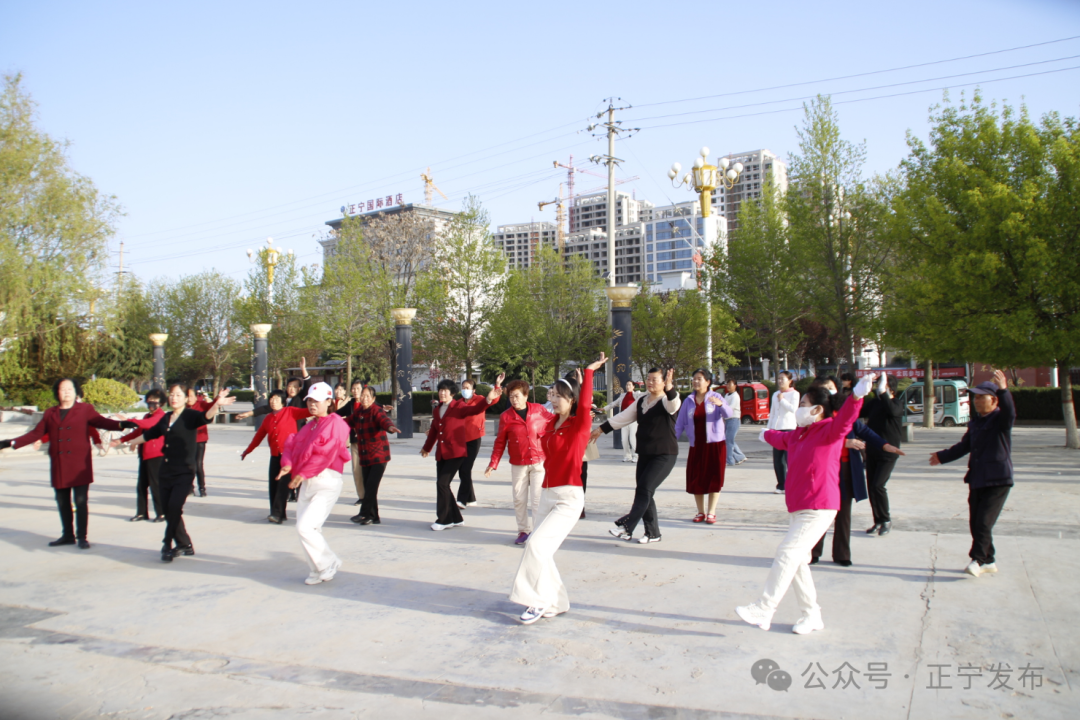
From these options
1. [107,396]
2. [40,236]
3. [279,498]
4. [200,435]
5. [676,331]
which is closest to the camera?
[279,498]

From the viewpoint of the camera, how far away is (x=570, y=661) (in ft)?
13.5

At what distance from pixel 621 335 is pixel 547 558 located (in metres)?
12.1

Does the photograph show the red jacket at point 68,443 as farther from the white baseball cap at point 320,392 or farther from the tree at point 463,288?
the tree at point 463,288

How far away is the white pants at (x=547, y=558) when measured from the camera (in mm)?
4723

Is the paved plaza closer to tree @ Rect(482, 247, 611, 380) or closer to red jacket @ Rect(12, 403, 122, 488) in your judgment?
red jacket @ Rect(12, 403, 122, 488)

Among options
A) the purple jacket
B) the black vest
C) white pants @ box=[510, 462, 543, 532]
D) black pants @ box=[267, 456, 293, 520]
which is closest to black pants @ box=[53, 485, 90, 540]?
black pants @ box=[267, 456, 293, 520]

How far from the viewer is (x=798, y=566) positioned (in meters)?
4.41

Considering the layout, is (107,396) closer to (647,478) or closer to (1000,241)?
(647,478)

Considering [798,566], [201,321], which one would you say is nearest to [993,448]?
[798,566]

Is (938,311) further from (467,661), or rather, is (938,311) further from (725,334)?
(725,334)

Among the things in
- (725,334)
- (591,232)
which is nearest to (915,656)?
(725,334)

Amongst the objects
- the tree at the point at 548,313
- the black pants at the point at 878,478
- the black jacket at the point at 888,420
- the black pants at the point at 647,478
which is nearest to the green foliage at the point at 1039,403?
the tree at the point at 548,313

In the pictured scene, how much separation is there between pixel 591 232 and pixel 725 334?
10747 centimetres

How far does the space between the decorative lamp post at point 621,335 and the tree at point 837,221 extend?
7.50 metres
